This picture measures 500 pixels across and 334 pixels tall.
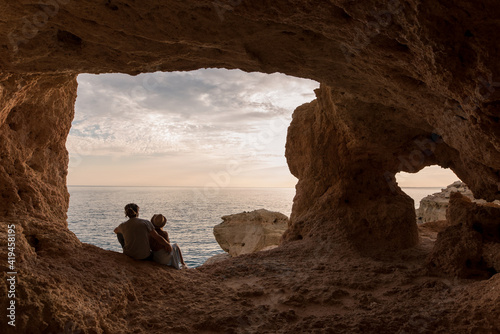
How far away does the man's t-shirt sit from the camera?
16.6ft

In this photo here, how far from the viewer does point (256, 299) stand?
475 cm

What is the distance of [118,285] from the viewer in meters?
4.14

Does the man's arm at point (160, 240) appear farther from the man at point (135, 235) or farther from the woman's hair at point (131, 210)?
the woman's hair at point (131, 210)

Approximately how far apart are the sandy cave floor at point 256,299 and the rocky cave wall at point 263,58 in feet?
3.85

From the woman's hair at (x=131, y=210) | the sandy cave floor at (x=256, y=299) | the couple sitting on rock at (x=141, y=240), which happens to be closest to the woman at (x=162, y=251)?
the couple sitting on rock at (x=141, y=240)

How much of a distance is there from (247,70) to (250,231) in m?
13.5

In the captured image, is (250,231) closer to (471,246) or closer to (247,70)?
(471,246)

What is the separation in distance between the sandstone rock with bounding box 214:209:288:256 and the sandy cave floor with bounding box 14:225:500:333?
10619mm

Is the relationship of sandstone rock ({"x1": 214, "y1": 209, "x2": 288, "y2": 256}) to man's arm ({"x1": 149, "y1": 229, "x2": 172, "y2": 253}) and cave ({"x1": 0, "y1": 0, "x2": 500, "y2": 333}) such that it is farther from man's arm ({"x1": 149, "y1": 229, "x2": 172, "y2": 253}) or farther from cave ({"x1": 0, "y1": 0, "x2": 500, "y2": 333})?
man's arm ({"x1": 149, "y1": 229, "x2": 172, "y2": 253})

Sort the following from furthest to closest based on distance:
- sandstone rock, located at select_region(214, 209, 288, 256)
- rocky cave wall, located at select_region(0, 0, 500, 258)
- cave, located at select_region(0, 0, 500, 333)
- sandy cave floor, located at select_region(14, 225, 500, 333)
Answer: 1. sandstone rock, located at select_region(214, 209, 288, 256)
2. sandy cave floor, located at select_region(14, 225, 500, 333)
3. cave, located at select_region(0, 0, 500, 333)
4. rocky cave wall, located at select_region(0, 0, 500, 258)

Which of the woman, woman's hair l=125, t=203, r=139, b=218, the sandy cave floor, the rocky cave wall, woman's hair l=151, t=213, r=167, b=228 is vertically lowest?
the sandy cave floor

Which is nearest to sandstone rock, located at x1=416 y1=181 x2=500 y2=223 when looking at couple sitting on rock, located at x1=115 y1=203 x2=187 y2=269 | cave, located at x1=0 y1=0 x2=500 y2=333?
cave, located at x1=0 y1=0 x2=500 y2=333

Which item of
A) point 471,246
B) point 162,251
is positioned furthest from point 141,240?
point 471,246

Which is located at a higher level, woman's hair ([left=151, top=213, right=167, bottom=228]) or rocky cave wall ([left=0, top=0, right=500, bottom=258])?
rocky cave wall ([left=0, top=0, right=500, bottom=258])
